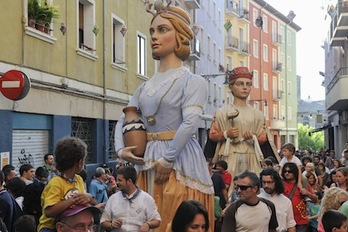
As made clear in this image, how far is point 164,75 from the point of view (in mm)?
6000

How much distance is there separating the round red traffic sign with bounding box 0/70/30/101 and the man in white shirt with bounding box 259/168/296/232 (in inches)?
256

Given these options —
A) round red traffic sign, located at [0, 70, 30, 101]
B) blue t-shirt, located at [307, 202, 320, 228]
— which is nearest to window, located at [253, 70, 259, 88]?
round red traffic sign, located at [0, 70, 30, 101]

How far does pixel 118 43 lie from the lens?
20875 mm

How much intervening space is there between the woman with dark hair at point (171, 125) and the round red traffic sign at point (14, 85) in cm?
617

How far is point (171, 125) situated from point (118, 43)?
15.4 metres

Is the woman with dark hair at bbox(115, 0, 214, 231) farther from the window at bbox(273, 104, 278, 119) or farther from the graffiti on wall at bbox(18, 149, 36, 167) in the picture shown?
the window at bbox(273, 104, 278, 119)

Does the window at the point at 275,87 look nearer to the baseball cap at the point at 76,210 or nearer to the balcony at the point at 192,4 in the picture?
the balcony at the point at 192,4

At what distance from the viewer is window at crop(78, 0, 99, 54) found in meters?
17.7

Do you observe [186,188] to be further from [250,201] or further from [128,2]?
[128,2]

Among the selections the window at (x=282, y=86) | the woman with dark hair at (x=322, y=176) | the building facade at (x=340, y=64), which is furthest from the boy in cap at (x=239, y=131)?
the window at (x=282, y=86)

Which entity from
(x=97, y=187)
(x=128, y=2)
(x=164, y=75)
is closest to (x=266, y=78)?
(x=128, y=2)

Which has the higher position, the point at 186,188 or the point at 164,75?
the point at 164,75

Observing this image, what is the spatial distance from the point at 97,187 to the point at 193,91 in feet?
17.9

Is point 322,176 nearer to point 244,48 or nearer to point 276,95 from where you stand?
point 244,48
